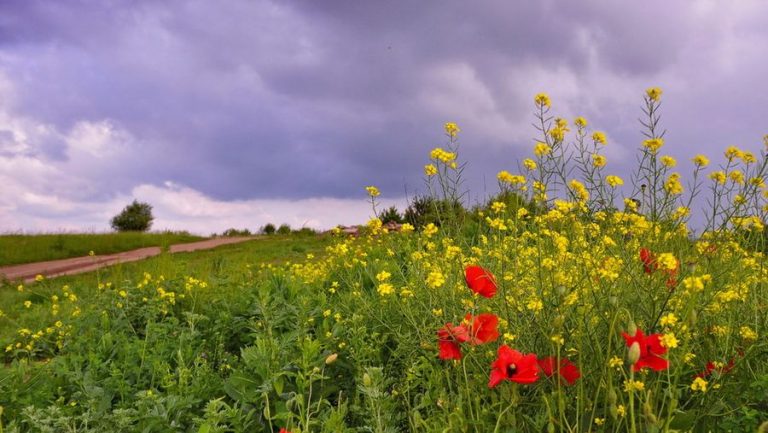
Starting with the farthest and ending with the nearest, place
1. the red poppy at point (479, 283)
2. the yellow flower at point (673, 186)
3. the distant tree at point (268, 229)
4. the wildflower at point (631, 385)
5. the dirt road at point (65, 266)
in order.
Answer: the distant tree at point (268, 229) < the dirt road at point (65, 266) < the yellow flower at point (673, 186) < the red poppy at point (479, 283) < the wildflower at point (631, 385)

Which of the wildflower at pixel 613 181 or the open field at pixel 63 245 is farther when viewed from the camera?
the open field at pixel 63 245

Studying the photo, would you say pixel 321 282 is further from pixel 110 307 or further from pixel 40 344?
pixel 40 344

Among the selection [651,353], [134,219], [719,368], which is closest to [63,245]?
[134,219]

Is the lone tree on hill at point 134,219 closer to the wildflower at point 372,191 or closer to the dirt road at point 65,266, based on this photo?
the dirt road at point 65,266

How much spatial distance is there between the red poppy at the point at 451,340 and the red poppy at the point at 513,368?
17cm

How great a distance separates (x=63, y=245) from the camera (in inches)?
630

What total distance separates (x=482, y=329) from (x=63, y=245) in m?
16.3

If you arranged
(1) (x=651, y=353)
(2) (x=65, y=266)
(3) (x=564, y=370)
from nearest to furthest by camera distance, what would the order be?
(1) (x=651, y=353) < (3) (x=564, y=370) < (2) (x=65, y=266)

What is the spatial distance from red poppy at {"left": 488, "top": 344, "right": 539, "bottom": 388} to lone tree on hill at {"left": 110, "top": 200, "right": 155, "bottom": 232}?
77.4 ft

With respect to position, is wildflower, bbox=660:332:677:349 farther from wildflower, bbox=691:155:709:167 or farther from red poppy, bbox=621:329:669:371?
wildflower, bbox=691:155:709:167

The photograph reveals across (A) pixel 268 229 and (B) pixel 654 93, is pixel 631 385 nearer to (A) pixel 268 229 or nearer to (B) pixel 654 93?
(B) pixel 654 93

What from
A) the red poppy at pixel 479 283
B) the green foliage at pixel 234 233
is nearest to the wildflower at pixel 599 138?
the red poppy at pixel 479 283

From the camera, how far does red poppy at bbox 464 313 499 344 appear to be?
2207 millimetres

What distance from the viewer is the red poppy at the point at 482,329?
2207 millimetres
